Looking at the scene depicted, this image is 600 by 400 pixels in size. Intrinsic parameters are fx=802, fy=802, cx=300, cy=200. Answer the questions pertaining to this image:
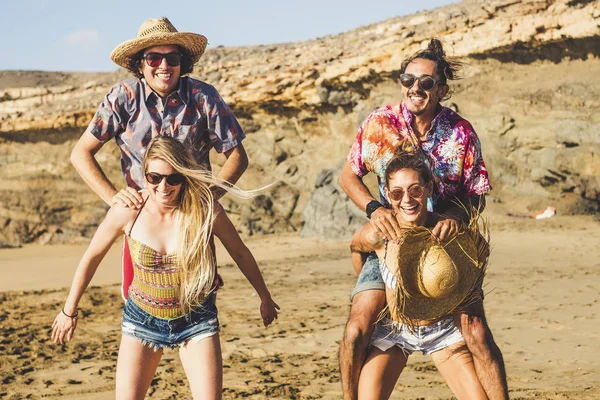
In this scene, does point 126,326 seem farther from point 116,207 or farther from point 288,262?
point 288,262

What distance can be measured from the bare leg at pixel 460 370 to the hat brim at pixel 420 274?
0.69 ft

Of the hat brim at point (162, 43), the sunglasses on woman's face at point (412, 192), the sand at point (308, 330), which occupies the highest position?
the hat brim at point (162, 43)

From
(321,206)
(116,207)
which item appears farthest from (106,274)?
(116,207)

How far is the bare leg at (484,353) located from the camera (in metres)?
4.05

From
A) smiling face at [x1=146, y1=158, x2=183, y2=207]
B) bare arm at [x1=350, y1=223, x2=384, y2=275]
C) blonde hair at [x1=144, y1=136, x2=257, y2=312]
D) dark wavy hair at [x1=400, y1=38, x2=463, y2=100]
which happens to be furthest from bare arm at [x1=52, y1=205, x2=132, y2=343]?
dark wavy hair at [x1=400, y1=38, x2=463, y2=100]

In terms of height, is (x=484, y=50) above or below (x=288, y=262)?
above

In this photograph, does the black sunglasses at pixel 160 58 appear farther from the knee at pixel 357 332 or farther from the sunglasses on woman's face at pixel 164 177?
the knee at pixel 357 332

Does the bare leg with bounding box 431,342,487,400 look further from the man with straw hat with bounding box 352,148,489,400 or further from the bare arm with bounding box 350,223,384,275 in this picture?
the bare arm with bounding box 350,223,384,275

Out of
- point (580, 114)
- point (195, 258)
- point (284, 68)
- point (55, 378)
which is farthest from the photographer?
point (284, 68)

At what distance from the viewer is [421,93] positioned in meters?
4.22

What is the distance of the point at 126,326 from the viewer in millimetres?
3922

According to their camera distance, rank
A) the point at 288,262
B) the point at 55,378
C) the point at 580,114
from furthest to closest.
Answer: the point at 580,114 < the point at 288,262 < the point at 55,378

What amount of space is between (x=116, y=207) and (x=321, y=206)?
1293 centimetres

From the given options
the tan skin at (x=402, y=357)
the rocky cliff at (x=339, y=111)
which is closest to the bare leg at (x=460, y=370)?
the tan skin at (x=402, y=357)
